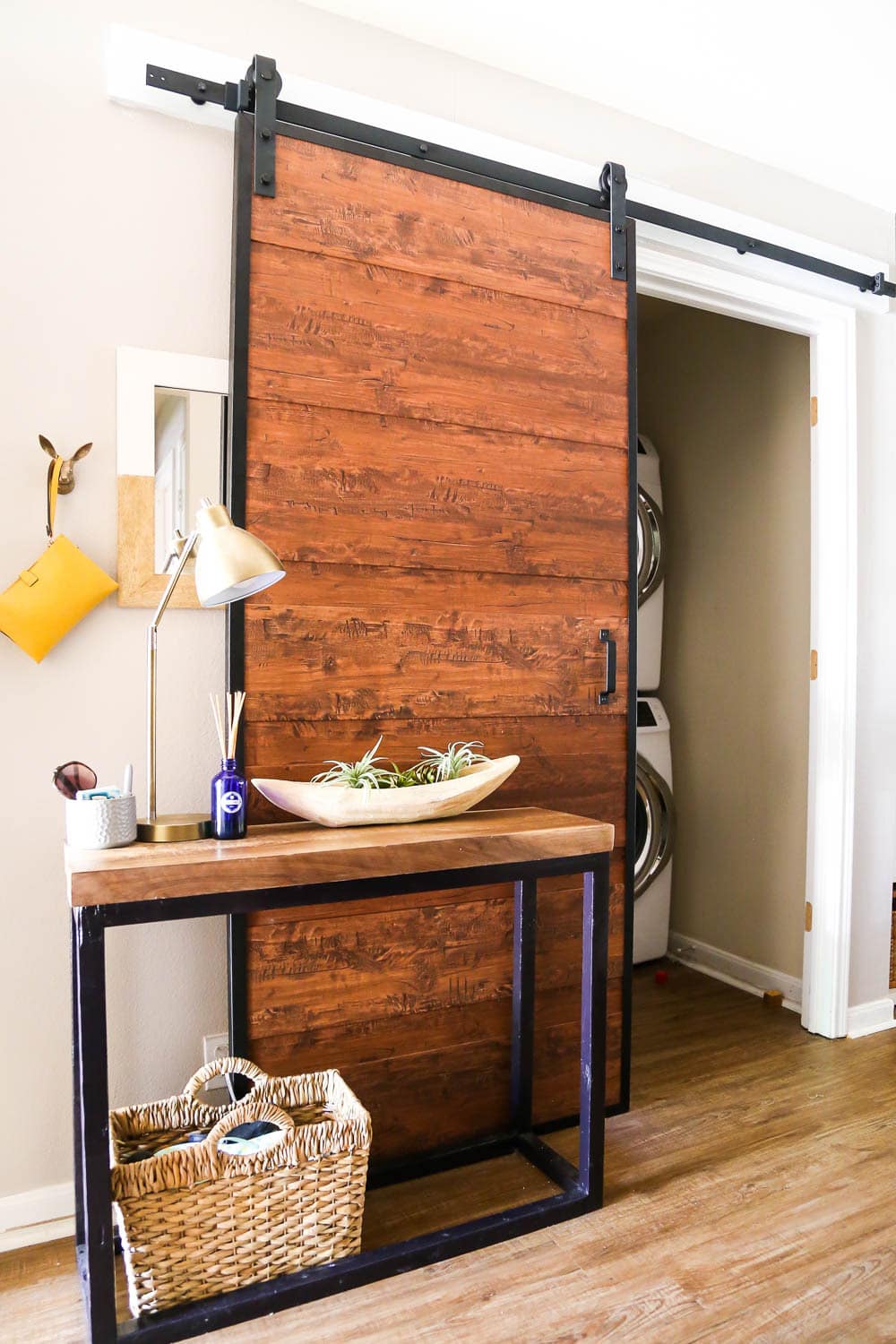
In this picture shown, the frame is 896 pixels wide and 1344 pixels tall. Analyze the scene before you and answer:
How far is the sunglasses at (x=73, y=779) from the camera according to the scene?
5.45 ft

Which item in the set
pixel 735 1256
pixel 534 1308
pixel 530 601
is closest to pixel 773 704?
pixel 530 601

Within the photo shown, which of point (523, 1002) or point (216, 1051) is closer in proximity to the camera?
point (216, 1051)

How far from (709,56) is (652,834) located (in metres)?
2.49

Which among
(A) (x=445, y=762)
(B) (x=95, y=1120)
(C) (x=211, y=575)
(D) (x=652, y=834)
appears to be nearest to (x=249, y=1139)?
(B) (x=95, y=1120)

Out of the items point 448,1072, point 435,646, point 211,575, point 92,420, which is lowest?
point 448,1072

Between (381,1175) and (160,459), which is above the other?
(160,459)

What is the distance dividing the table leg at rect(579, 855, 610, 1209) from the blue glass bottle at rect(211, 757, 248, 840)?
73cm

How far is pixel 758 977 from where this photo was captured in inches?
133

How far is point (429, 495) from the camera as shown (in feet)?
7.07

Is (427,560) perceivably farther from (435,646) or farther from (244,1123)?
(244,1123)

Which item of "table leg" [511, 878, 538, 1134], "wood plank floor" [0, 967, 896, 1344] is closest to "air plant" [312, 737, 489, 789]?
"table leg" [511, 878, 538, 1134]

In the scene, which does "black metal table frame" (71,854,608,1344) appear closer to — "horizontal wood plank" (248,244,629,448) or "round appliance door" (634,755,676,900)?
"horizontal wood plank" (248,244,629,448)

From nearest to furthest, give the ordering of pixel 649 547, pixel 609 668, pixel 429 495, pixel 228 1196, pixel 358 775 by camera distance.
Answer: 1. pixel 228 1196
2. pixel 358 775
3. pixel 429 495
4. pixel 609 668
5. pixel 649 547

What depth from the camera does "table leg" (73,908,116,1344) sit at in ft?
4.83
